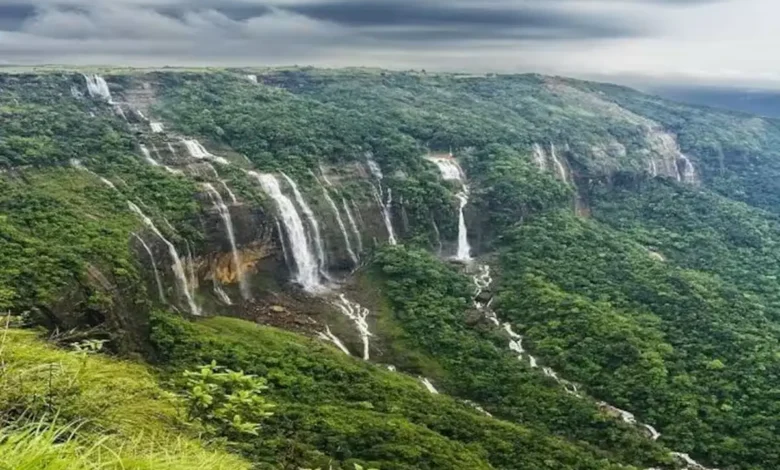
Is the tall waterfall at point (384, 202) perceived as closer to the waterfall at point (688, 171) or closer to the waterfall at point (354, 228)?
the waterfall at point (354, 228)

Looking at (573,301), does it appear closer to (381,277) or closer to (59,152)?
(381,277)

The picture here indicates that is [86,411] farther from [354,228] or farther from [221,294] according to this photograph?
[354,228]

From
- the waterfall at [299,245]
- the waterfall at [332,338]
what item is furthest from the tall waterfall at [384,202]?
the waterfall at [332,338]

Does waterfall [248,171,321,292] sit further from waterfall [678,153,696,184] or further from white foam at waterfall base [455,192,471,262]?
waterfall [678,153,696,184]

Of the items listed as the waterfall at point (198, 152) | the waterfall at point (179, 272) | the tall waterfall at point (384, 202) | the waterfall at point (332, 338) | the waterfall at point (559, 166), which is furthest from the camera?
the waterfall at point (559, 166)

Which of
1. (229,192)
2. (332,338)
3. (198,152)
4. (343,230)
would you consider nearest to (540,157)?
(343,230)

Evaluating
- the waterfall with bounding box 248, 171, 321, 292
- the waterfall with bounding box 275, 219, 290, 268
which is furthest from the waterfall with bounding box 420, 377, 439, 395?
the waterfall with bounding box 275, 219, 290, 268

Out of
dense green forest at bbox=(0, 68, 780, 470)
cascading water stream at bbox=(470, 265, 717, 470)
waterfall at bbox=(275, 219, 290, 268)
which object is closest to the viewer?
dense green forest at bbox=(0, 68, 780, 470)
